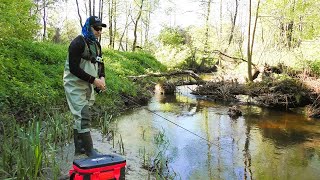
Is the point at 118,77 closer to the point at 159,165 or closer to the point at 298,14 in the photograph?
the point at 159,165

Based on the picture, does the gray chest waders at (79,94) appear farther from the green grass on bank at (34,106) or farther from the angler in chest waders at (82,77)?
the green grass on bank at (34,106)

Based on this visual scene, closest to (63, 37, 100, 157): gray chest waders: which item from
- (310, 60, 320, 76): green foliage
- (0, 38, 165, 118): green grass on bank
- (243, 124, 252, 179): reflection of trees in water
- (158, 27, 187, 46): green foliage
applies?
(0, 38, 165, 118): green grass on bank

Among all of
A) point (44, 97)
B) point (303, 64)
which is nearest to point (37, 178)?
point (44, 97)

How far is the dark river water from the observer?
4914 mm

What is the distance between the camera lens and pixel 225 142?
6.45 m

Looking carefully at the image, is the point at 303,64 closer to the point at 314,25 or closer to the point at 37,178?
the point at 314,25

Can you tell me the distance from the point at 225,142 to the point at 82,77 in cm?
390

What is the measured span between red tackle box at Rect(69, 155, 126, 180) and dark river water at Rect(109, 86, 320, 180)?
5.72ft

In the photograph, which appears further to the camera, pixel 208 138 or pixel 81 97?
pixel 208 138

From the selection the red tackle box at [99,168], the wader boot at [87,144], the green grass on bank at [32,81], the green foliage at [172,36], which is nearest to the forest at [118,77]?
the green grass on bank at [32,81]

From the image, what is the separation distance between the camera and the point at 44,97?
6496 millimetres

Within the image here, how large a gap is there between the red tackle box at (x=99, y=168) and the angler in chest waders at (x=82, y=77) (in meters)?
0.90

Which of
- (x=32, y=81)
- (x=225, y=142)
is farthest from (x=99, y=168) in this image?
(x=32, y=81)

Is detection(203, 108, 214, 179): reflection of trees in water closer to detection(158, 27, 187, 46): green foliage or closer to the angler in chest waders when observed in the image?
the angler in chest waders
